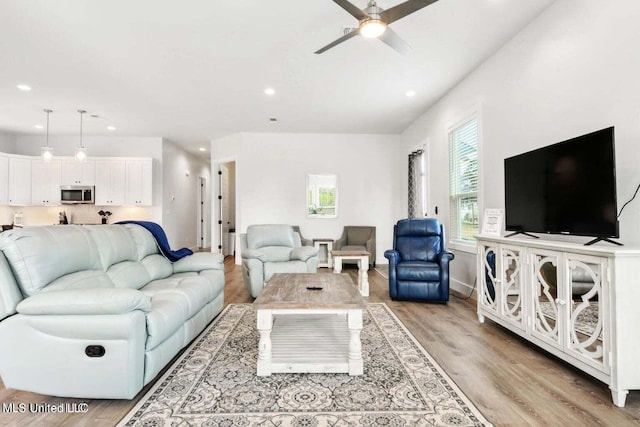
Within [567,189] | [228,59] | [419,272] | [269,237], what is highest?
[228,59]

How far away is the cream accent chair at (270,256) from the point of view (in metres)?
4.07

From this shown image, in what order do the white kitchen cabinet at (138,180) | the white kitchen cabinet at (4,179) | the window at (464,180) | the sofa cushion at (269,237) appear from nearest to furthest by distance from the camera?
the window at (464,180) → the sofa cushion at (269,237) → the white kitchen cabinet at (4,179) → the white kitchen cabinet at (138,180)

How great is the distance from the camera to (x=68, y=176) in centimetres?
691

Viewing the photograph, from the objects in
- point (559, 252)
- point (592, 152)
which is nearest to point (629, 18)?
point (592, 152)

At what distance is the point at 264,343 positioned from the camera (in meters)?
2.12

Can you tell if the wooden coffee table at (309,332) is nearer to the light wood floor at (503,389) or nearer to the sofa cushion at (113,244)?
the light wood floor at (503,389)

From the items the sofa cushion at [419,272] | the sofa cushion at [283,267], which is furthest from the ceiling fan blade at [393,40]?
the sofa cushion at [283,267]

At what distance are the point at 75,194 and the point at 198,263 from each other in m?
5.21

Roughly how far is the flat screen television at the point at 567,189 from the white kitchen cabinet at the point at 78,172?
771 centimetres

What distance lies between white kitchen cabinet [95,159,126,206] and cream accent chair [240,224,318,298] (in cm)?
391

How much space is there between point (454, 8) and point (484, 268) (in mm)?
2407

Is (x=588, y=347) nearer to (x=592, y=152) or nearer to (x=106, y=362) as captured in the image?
(x=592, y=152)

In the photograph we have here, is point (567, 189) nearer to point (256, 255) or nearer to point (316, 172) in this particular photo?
point (256, 255)

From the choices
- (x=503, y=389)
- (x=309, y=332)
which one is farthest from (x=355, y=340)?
(x=503, y=389)
